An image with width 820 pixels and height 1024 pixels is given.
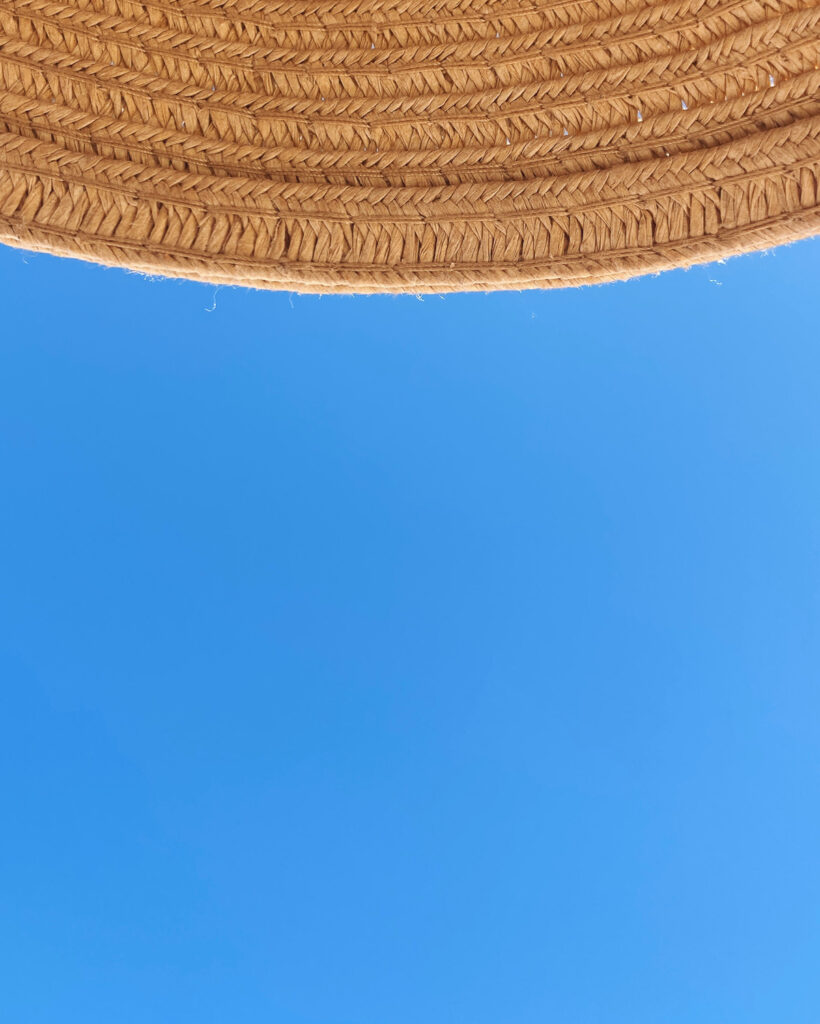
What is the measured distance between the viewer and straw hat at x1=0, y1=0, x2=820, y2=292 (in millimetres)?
471

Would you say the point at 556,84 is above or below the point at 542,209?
above

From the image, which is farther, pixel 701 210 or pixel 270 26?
pixel 270 26

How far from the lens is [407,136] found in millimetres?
555

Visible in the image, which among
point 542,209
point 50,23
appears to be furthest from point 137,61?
point 542,209

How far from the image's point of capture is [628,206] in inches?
19.3

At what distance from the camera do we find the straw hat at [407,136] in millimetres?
471

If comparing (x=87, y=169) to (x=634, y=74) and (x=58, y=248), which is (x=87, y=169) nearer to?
(x=58, y=248)

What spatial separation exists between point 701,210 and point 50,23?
1.30 ft

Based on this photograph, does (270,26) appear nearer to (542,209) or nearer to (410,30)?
(410,30)

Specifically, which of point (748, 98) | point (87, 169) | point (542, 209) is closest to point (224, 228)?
point (87, 169)

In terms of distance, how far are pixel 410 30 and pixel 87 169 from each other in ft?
0.80

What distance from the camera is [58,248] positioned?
1.51 feet

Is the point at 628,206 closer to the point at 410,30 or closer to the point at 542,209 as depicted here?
the point at 542,209

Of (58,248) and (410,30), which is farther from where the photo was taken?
(410,30)
